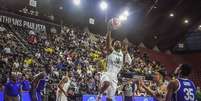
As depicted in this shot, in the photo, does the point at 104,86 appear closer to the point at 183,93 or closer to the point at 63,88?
the point at 183,93

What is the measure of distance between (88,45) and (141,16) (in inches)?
280

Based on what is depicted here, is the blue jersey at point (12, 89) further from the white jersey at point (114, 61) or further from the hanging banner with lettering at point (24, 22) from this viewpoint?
the hanging banner with lettering at point (24, 22)

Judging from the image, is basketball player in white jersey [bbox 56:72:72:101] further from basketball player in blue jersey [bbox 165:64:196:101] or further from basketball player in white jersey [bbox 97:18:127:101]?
basketball player in blue jersey [bbox 165:64:196:101]

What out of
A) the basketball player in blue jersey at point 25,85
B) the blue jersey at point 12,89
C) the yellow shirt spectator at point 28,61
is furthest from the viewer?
the yellow shirt spectator at point 28,61

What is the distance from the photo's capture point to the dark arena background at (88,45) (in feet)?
59.9

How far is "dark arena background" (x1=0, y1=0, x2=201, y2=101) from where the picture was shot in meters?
18.2

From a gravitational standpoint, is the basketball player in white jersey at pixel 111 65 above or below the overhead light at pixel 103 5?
below

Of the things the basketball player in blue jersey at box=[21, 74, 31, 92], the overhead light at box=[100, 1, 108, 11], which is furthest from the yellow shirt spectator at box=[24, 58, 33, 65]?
the overhead light at box=[100, 1, 108, 11]

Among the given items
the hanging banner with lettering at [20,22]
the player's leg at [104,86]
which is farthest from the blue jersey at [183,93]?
the hanging banner with lettering at [20,22]

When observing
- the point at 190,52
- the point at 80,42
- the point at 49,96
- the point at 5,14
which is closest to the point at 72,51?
the point at 80,42

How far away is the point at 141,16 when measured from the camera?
109 feet

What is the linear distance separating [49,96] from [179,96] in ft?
45.2

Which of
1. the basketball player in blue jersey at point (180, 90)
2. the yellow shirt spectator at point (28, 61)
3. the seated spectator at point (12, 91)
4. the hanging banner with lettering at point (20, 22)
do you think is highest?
the hanging banner with lettering at point (20, 22)

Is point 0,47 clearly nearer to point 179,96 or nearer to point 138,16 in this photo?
point 138,16
